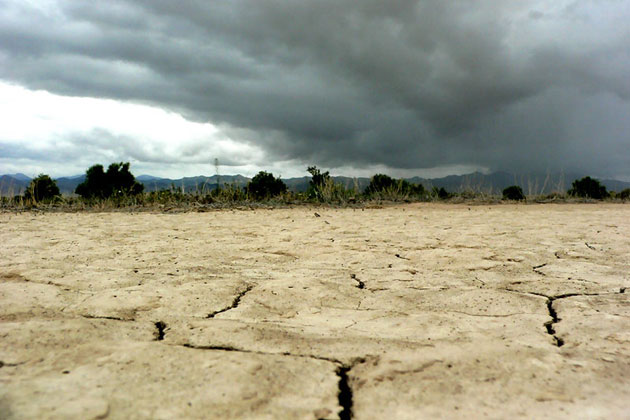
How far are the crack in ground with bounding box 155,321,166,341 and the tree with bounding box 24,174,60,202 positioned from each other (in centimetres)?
892

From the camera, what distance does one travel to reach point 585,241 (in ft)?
12.3

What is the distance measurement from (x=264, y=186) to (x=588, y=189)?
9.16 metres

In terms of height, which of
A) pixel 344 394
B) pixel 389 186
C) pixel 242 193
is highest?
pixel 389 186

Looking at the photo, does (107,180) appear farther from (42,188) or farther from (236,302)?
(236,302)

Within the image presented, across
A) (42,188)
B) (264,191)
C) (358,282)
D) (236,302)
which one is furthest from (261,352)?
(42,188)

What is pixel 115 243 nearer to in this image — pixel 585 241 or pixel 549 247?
pixel 549 247

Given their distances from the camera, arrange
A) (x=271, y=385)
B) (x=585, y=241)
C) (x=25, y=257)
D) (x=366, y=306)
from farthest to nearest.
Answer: (x=585, y=241), (x=25, y=257), (x=366, y=306), (x=271, y=385)

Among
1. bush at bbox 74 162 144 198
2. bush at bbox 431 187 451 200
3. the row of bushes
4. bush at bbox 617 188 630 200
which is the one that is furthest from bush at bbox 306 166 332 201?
bush at bbox 617 188 630 200

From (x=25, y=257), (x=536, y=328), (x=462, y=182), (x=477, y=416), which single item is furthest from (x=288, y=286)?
(x=462, y=182)

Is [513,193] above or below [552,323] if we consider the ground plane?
above

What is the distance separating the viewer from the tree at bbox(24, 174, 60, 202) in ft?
30.2

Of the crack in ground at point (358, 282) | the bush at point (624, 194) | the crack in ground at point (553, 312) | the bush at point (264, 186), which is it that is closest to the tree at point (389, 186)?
the bush at point (264, 186)

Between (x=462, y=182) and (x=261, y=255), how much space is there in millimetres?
8727

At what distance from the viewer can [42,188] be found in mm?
10016
